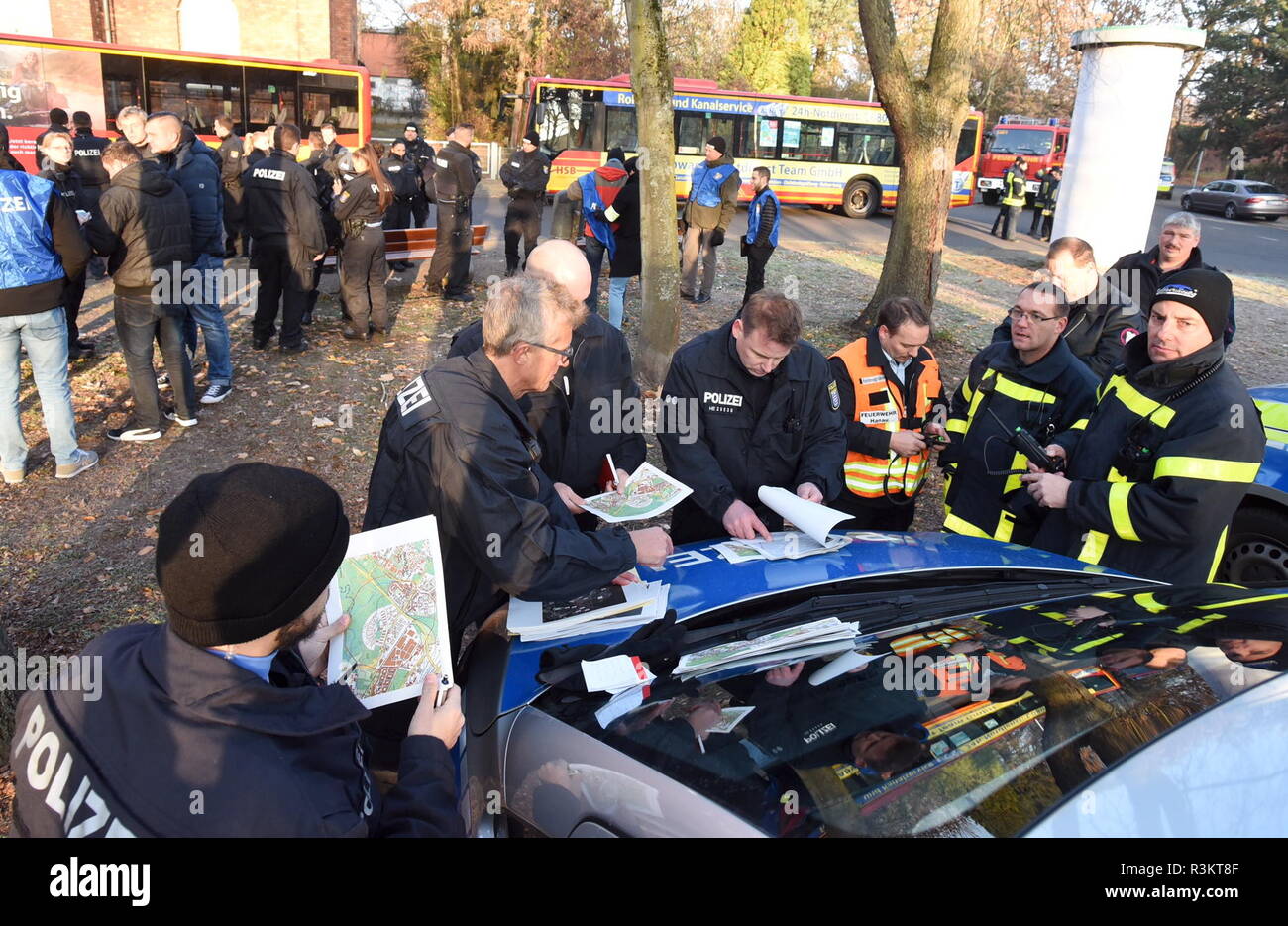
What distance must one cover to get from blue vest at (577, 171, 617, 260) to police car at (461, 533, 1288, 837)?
7732 millimetres

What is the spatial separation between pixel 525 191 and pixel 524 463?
9848 mm

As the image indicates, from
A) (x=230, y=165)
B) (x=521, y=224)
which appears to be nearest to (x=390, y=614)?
(x=521, y=224)

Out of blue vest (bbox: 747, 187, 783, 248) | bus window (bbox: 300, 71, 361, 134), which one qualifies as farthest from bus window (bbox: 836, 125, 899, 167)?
blue vest (bbox: 747, 187, 783, 248)

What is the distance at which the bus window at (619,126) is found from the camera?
2194 cm

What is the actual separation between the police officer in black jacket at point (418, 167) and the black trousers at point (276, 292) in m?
4.87

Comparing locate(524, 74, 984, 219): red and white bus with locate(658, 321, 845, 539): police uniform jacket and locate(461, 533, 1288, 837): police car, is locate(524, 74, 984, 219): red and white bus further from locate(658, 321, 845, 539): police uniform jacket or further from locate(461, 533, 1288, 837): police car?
locate(461, 533, 1288, 837): police car

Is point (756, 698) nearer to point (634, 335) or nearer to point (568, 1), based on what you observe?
point (634, 335)

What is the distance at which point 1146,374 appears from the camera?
3418 millimetres

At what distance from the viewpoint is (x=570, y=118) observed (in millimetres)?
A: 21922

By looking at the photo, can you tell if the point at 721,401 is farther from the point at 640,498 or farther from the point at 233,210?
the point at 233,210

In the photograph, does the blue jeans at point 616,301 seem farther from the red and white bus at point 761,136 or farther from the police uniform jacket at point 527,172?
the red and white bus at point 761,136

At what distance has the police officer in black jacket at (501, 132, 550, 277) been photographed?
11.5 meters

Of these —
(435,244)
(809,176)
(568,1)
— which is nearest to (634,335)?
(435,244)

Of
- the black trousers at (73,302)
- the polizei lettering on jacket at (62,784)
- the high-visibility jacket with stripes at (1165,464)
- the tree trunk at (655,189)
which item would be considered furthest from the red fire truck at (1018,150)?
the polizei lettering on jacket at (62,784)
